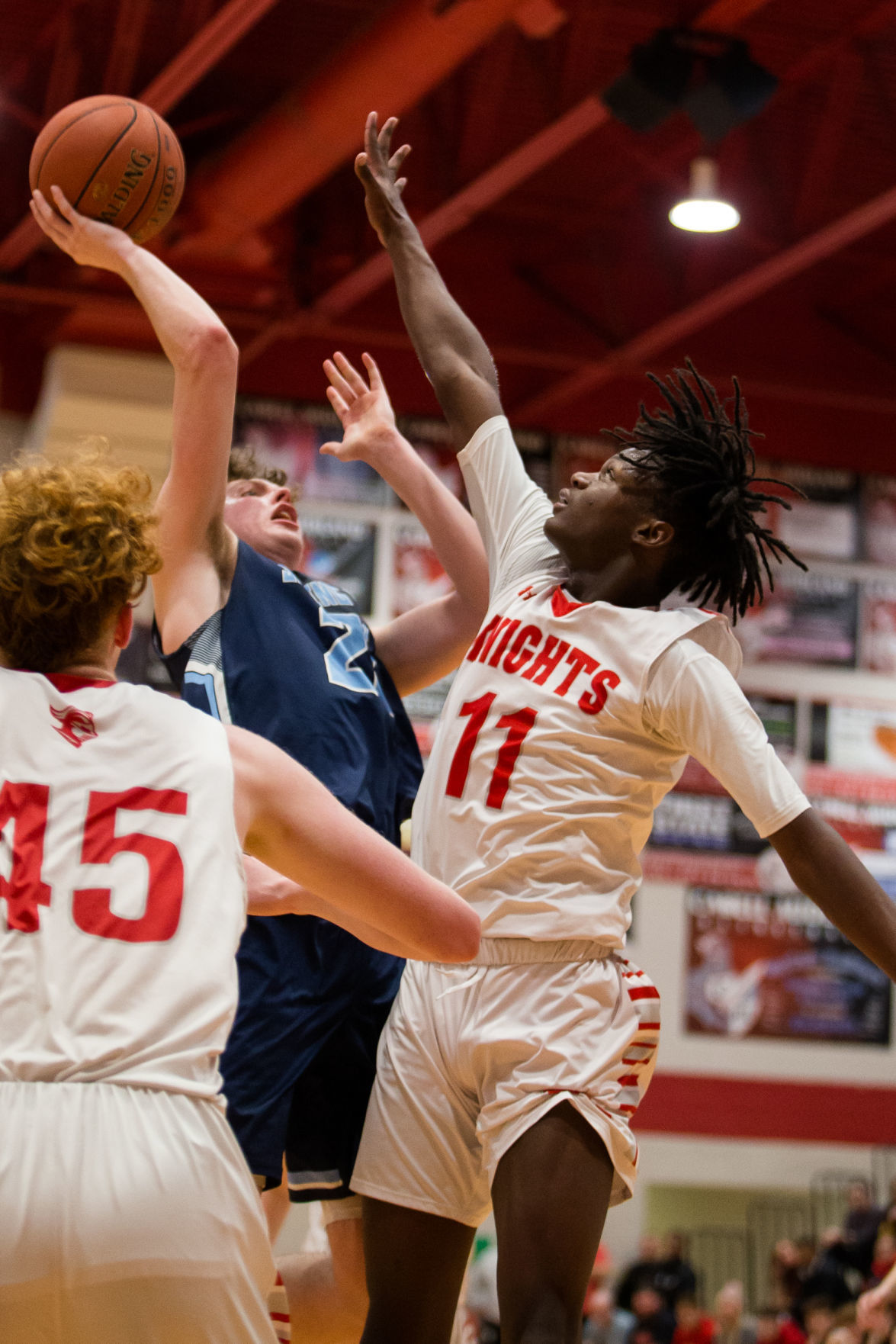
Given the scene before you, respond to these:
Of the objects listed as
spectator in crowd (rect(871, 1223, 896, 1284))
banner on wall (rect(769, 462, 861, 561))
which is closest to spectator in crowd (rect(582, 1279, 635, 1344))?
spectator in crowd (rect(871, 1223, 896, 1284))

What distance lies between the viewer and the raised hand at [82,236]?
3.59 m

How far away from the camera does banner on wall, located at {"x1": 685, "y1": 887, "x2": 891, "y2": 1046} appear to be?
13266 millimetres

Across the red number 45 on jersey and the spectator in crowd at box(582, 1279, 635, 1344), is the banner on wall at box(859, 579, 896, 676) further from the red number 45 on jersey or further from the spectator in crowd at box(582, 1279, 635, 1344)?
the red number 45 on jersey

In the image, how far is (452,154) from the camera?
1050 centimetres

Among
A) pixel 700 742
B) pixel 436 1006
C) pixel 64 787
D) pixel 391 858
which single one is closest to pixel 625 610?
pixel 700 742

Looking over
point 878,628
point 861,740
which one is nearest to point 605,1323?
point 861,740

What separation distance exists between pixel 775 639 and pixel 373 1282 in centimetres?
1071

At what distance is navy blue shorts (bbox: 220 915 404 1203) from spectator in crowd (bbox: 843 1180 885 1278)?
31.3 feet

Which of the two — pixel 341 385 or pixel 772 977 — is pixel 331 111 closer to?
pixel 341 385

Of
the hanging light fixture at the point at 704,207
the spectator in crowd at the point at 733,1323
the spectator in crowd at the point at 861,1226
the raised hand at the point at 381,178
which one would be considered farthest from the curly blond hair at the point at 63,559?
the spectator in crowd at the point at 733,1323

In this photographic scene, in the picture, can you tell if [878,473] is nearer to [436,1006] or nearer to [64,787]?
[436,1006]

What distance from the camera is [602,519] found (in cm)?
352

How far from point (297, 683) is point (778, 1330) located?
9.74 m

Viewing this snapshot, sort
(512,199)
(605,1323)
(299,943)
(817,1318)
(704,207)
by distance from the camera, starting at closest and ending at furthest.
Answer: (299,943) < (704,207) < (817,1318) < (512,199) < (605,1323)
